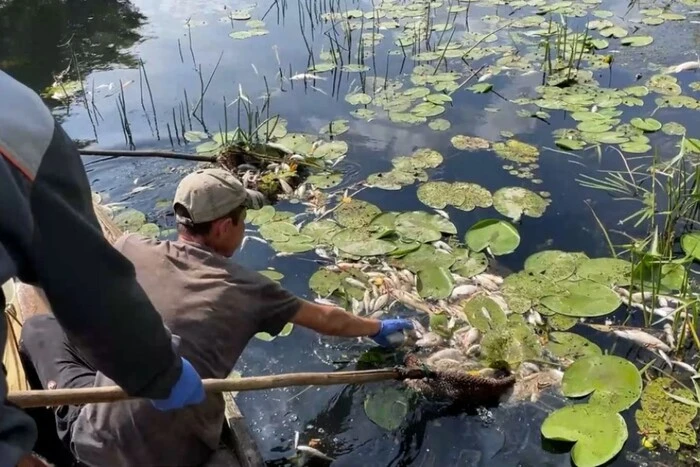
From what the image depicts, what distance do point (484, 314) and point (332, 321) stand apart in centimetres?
100

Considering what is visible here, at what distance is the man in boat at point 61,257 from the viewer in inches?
Answer: 41.6

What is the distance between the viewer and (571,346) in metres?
3.09

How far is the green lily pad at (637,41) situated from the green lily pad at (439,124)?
2.36 meters

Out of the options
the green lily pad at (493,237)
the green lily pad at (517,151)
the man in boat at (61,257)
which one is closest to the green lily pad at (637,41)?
the green lily pad at (517,151)

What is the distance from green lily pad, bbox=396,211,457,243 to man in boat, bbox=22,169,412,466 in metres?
1.56

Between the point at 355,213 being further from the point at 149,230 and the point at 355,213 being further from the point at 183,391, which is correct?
the point at 183,391

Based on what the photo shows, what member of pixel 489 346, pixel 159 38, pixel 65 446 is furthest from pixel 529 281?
pixel 159 38

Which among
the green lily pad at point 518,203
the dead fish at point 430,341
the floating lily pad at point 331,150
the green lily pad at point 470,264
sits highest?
the floating lily pad at point 331,150

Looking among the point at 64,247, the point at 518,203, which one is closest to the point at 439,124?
the point at 518,203

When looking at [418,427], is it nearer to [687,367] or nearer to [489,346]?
[489,346]

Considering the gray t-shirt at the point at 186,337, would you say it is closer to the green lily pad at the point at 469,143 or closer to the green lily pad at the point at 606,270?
the green lily pad at the point at 606,270

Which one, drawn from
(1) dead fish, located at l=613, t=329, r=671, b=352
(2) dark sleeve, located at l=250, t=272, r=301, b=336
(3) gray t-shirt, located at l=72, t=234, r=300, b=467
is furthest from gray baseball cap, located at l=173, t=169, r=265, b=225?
(1) dead fish, located at l=613, t=329, r=671, b=352

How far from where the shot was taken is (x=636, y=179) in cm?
436

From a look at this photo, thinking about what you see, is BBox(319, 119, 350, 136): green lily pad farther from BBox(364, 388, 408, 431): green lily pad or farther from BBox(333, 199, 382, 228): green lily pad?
BBox(364, 388, 408, 431): green lily pad
